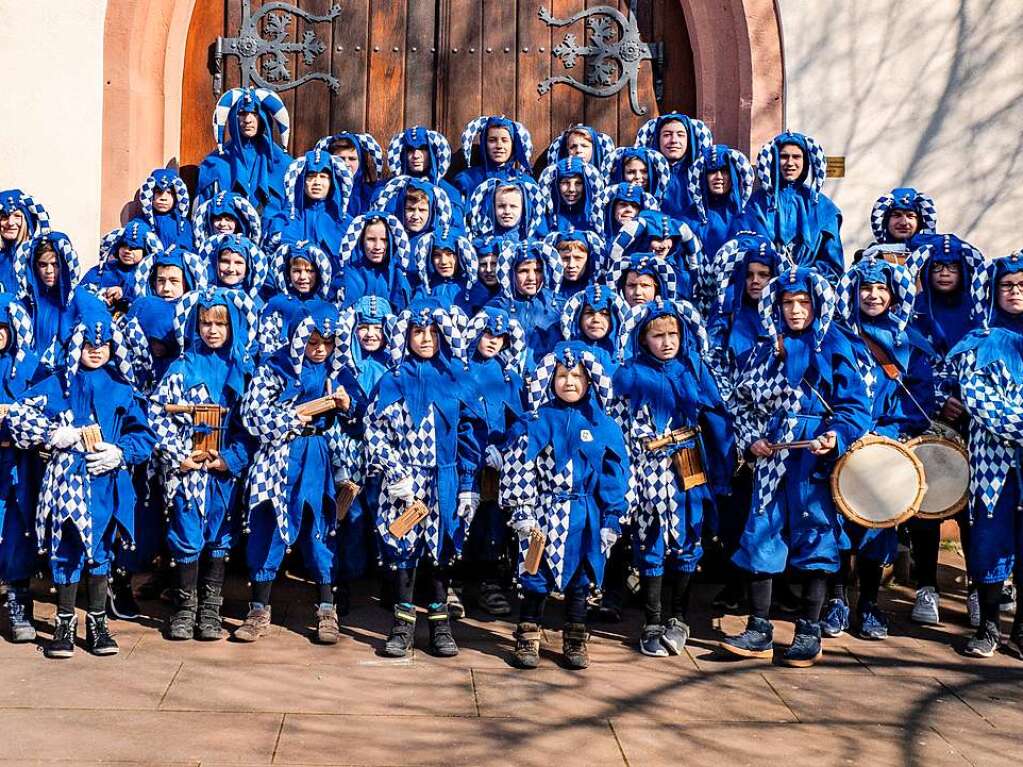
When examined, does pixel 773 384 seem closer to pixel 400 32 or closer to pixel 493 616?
pixel 493 616

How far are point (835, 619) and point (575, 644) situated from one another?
154 centimetres

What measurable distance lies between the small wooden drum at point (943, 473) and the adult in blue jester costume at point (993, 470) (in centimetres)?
5

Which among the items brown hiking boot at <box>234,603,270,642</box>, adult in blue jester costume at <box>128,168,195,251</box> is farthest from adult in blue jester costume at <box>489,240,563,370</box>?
adult in blue jester costume at <box>128,168,195,251</box>

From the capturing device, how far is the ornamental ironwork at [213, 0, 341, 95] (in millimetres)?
9555

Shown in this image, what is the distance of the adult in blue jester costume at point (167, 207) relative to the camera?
27.5 feet

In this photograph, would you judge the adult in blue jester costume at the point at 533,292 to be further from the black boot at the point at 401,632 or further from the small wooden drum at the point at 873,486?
the small wooden drum at the point at 873,486

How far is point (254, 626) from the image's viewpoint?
21.8 ft

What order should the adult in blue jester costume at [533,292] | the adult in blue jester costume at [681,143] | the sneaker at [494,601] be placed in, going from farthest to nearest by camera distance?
the adult in blue jester costume at [681,143] < the adult in blue jester costume at [533,292] < the sneaker at [494,601]

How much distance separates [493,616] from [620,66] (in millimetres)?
4410

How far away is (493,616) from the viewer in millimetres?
7191

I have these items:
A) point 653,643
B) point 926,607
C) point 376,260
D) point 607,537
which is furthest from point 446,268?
point 926,607

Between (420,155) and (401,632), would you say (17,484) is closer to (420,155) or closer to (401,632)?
(401,632)

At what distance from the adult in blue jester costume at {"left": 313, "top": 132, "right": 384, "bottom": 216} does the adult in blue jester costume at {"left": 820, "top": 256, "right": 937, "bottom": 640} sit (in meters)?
3.25

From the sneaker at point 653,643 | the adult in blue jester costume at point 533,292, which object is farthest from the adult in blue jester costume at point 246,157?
the sneaker at point 653,643
